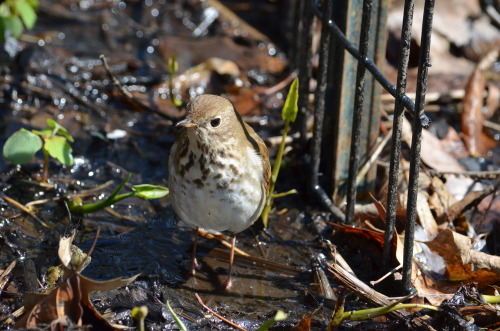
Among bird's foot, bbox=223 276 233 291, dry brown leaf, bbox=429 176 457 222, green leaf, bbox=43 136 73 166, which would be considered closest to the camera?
bird's foot, bbox=223 276 233 291

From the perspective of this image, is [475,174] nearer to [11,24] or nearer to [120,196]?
[120,196]

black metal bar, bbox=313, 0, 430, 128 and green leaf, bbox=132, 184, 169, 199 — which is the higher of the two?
black metal bar, bbox=313, 0, 430, 128

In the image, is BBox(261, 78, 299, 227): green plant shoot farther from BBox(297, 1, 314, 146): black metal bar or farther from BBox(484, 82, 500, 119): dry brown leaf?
BBox(484, 82, 500, 119): dry brown leaf

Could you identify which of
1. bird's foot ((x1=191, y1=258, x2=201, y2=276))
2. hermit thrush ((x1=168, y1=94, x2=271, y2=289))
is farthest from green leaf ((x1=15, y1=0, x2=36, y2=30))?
bird's foot ((x1=191, y1=258, x2=201, y2=276))

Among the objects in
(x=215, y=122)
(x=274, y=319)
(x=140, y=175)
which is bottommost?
(x=140, y=175)

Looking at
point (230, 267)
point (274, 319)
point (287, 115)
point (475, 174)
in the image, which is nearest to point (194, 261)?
point (230, 267)

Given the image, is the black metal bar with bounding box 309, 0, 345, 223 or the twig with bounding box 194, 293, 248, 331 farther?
the black metal bar with bounding box 309, 0, 345, 223

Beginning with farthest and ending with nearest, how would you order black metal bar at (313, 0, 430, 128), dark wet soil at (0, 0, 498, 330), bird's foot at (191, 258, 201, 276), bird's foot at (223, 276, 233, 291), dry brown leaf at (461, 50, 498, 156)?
dry brown leaf at (461, 50, 498, 156)
bird's foot at (191, 258, 201, 276)
bird's foot at (223, 276, 233, 291)
dark wet soil at (0, 0, 498, 330)
black metal bar at (313, 0, 430, 128)

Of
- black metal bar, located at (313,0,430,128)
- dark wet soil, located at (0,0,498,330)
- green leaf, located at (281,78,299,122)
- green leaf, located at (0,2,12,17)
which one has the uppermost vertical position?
black metal bar, located at (313,0,430,128)

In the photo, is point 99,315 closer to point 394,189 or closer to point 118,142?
point 394,189
